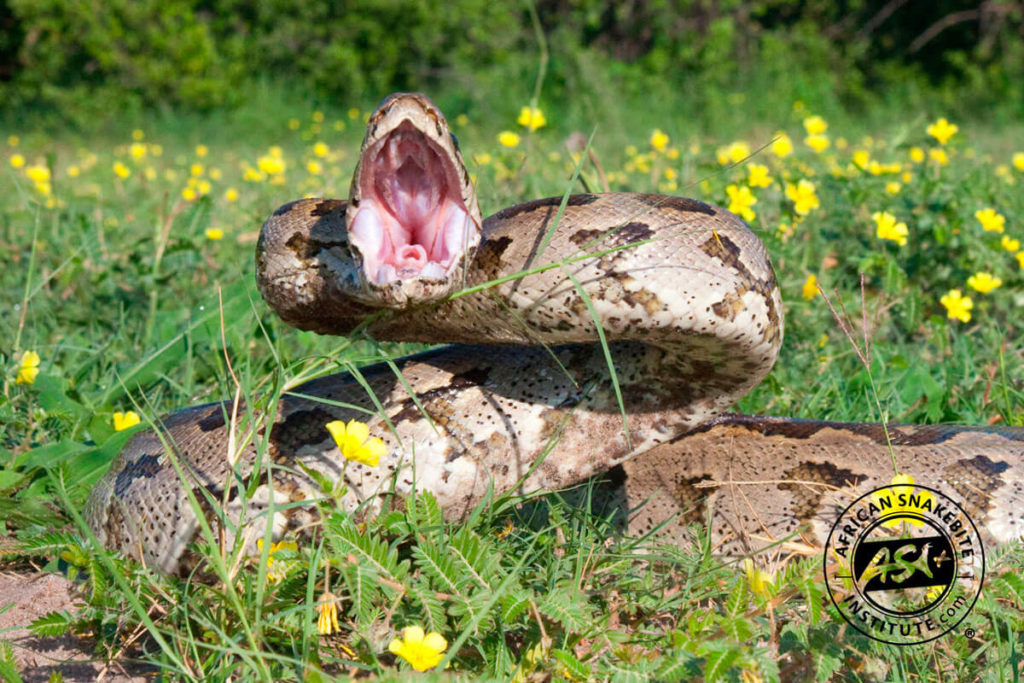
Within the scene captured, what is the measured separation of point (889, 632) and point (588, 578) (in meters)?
0.60

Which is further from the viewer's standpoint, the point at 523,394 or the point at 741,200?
the point at 741,200

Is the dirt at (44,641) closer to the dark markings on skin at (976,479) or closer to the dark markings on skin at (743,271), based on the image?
the dark markings on skin at (743,271)

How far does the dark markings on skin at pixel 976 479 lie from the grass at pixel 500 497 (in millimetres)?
216

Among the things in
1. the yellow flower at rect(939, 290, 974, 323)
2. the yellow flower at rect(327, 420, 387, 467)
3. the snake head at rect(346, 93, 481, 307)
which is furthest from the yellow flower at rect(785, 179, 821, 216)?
the yellow flower at rect(327, 420, 387, 467)

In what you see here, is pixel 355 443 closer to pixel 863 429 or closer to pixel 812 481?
pixel 812 481

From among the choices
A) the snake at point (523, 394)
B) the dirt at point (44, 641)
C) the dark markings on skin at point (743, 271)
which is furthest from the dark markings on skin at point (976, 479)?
the dirt at point (44, 641)

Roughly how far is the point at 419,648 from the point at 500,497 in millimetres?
703

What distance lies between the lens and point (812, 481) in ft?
8.20

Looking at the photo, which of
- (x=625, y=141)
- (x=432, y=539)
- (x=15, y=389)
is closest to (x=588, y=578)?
(x=432, y=539)

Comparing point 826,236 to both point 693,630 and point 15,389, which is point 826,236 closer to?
point 693,630

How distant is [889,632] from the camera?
192 cm

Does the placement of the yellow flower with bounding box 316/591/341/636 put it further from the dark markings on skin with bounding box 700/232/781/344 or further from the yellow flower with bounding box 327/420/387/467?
the dark markings on skin with bounding box 700/232/781/344

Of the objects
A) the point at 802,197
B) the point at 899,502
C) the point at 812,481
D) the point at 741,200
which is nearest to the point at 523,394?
the point at 812,481

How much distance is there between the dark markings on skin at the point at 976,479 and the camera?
248 cm
